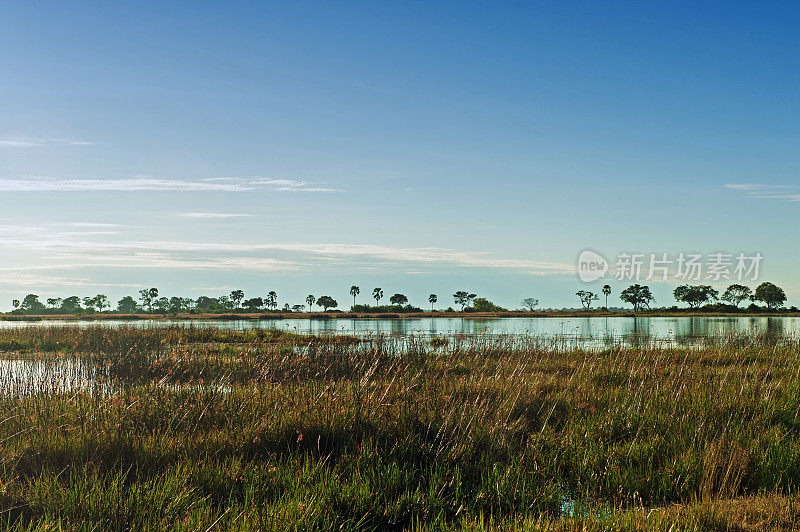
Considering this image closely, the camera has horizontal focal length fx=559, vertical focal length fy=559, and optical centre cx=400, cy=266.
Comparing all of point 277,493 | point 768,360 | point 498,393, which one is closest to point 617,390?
point 498,393

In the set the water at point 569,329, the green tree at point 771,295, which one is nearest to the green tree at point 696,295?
the green tree at point 771,295

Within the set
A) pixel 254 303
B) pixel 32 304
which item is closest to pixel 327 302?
pixel 254 303

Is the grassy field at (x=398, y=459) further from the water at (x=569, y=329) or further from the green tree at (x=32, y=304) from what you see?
the green tree at (x=32, y=304)

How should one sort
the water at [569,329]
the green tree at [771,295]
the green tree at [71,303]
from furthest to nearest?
the green tree at [71,303]
the green tree at [771,295]
the water at [569,329]

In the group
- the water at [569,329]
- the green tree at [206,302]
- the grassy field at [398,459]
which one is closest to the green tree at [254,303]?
the green tree at [206,302]

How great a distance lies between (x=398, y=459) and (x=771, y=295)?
384 ft

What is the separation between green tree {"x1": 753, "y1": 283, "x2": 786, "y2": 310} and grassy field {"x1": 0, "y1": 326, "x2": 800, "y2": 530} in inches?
4360

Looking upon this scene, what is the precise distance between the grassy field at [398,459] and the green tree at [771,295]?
363 ft

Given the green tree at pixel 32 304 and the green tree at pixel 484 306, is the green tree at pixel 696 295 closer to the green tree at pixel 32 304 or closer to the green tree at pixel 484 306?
the green tree at pixel 484 306

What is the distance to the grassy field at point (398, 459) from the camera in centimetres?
441

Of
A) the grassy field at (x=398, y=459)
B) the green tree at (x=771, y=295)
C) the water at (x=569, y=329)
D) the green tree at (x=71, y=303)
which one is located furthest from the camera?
the green tree at (x=71, y=303)

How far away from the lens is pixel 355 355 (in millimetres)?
13594

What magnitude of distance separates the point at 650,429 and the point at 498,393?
242 cm

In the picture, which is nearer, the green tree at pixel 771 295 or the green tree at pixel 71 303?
the green tree at pixel 771 295
